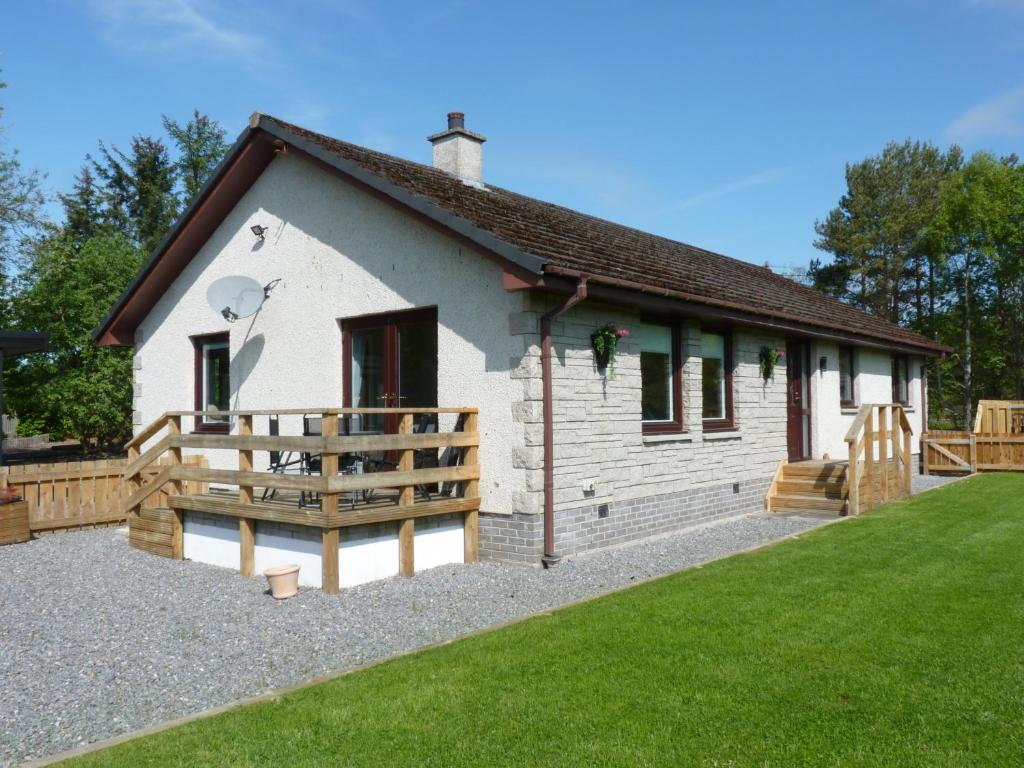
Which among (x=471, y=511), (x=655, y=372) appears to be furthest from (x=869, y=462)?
(x=471, y=511)

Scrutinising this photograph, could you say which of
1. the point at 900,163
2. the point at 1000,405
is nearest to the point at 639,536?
the point at 1000,405

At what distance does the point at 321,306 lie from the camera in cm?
1021

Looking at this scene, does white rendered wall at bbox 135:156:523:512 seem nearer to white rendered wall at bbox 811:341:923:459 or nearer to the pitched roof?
the pitched roof

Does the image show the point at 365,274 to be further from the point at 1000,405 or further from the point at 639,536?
the point at 1000,405

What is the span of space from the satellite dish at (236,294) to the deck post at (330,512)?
418 centimetres

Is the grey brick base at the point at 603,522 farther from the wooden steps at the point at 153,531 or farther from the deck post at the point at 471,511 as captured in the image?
the wooden steps at the point at 153,531

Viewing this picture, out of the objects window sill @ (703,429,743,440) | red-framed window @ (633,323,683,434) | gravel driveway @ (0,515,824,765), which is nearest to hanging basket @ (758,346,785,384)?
window sill @ (703,429,743,440)

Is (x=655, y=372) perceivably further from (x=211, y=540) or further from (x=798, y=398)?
(x=211, y=540)

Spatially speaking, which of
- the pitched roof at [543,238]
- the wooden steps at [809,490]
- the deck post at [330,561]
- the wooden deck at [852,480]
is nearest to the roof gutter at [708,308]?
the pitched roof at [543,238]

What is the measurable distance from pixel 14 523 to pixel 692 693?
32.2 ft

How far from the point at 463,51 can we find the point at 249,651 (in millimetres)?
11614

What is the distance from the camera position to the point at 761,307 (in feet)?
38.9

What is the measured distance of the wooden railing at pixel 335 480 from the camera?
7.27 m

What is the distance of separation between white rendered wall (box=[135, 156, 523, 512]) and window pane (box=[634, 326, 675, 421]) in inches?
88.8
